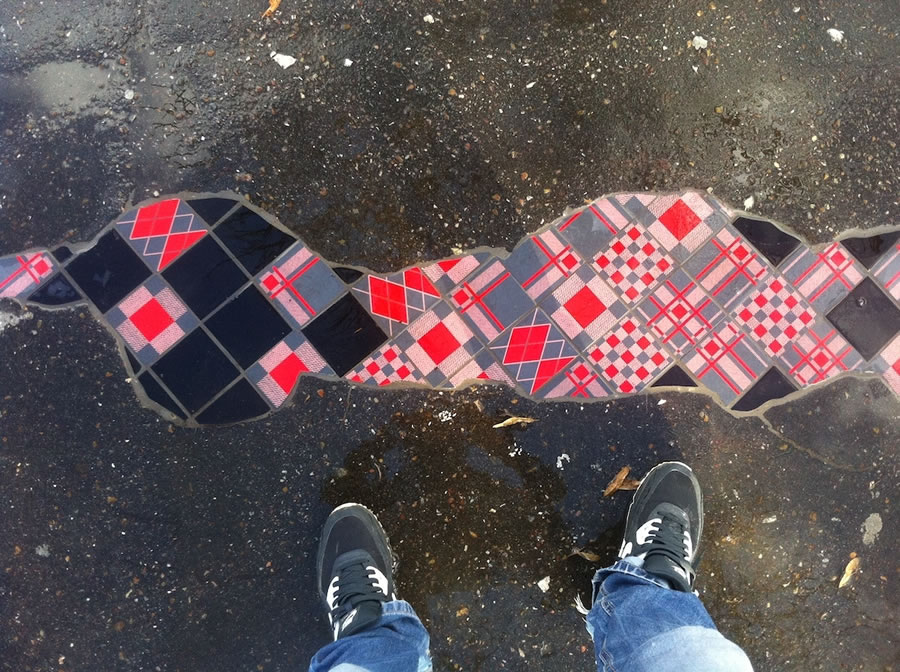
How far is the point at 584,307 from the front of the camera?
2197 millimetres

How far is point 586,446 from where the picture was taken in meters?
2.17

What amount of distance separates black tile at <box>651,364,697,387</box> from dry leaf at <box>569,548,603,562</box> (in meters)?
0.78

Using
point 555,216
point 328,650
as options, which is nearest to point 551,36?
point 555,216

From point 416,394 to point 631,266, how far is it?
3.58 ft

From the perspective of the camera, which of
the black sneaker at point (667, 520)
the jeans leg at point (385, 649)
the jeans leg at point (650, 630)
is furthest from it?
the black sneaker at point (667, 520)

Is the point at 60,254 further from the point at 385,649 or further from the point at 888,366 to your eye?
the point at 888,366

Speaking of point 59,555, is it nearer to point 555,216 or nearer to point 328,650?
point 328,650

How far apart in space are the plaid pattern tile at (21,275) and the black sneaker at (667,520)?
2.69 meters

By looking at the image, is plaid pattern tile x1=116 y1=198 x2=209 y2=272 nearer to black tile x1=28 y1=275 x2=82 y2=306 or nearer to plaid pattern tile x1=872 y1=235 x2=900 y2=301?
black tile x1=28 y1=275 x2=82 y2=306

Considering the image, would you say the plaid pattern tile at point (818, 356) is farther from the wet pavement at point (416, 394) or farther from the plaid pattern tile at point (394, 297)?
the plaid pattern tile at point (394, 297)

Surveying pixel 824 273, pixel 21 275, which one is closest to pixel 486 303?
pixel 824 273

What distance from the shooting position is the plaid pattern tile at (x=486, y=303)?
2188 mm

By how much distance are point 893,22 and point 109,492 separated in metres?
3.99

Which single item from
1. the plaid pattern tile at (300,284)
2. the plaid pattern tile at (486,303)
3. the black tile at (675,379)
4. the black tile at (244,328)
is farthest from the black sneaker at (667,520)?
the black tile at (244,328)
